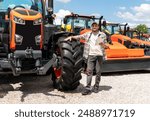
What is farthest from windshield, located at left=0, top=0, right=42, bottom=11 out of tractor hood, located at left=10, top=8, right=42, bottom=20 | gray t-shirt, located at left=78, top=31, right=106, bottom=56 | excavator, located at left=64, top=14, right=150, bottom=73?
excavator, located at left=64, top=14, right=150, bottom=73

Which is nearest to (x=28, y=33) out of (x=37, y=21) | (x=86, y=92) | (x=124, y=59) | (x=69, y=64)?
(x=37, y=21)

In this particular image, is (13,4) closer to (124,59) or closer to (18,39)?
(18,39)

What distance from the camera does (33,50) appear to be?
7.29 m

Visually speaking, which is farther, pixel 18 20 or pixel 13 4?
pixel 13 4

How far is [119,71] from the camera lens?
Result: 11.4 m

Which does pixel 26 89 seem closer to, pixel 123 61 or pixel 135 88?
pixel 135 88

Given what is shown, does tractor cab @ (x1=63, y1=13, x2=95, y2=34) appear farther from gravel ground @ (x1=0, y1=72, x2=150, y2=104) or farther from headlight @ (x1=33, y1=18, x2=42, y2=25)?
headlight @ (x1=33, y1=18, x2=42, y2=25)

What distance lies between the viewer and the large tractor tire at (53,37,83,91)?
24.2 ft

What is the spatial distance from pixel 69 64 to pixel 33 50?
0.84 metres

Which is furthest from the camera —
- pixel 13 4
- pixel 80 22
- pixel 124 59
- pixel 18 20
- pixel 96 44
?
pixel 80 22

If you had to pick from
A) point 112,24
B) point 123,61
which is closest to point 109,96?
point 123,61

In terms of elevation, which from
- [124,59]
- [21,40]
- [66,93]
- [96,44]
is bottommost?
[66,93]

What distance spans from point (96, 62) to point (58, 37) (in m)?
1.11

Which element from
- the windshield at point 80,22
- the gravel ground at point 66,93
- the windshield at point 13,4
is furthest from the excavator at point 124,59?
the windshield at point 13,4
